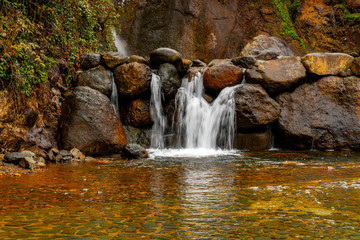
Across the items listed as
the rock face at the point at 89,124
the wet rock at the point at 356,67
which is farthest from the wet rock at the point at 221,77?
the wet rock at the point at 356,67

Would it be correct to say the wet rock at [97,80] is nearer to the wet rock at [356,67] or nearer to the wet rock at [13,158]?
the wet rock at [13,158]

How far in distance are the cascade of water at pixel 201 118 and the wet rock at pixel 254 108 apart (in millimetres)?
234

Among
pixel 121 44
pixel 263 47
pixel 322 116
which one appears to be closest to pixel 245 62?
pixel 322 116

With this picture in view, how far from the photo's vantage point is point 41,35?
904cm

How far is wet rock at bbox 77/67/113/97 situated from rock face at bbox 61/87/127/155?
2.55 ft

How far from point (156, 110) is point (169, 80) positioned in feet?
3.55

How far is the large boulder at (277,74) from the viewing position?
10.5 metres

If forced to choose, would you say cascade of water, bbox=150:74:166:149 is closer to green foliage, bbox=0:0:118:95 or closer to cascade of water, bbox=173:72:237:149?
cascade of water, bbox=173:72:237:149

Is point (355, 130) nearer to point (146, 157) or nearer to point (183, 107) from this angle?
point (183, 107)

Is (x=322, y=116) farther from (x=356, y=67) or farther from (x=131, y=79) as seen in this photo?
(x=131, y=79)

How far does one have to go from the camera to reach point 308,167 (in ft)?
21.5

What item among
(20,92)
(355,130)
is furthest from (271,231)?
(355,130)

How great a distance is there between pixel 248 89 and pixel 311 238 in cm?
796

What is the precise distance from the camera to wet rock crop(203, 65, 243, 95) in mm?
10758
